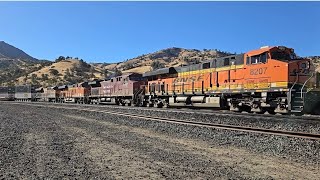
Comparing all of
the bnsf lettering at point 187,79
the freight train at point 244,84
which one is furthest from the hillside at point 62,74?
the bnsf lettering at point 187,79

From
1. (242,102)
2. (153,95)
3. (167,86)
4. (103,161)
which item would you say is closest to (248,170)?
(103,161)

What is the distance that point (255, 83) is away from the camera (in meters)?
18.9

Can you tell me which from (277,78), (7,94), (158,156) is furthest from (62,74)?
(158,156)

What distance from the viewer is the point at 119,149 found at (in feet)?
29.3

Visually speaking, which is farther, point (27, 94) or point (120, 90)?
point (27, 94)

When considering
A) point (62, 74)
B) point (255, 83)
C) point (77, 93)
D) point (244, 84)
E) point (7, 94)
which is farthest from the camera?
point (62, 74)

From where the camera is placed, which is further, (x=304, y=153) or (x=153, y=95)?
(x=153, y=95)

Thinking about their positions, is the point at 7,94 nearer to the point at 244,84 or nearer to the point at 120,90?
the point at 120,90

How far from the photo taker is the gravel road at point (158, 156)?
6316mm

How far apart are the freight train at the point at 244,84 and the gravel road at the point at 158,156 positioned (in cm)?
644

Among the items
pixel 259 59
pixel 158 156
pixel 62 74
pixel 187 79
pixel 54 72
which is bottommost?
pixel 158 156

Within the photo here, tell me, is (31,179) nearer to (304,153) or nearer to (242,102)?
(304,153)

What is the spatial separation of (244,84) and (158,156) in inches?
505

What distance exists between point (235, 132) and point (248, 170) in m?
4.93
